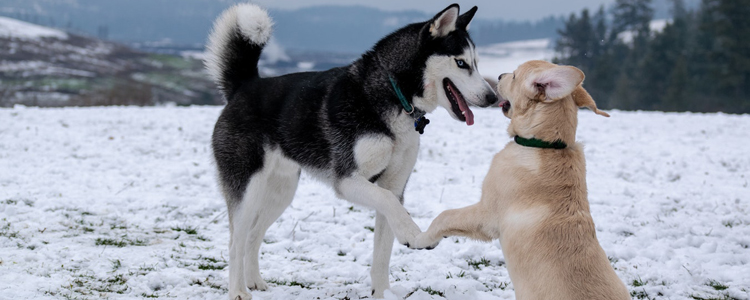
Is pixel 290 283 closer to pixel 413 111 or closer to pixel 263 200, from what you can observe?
pixel 263 200

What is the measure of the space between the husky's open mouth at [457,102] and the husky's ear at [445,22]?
365mm

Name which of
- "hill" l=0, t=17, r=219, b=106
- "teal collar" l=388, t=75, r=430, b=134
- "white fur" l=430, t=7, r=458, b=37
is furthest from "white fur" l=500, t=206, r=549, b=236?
"hill" l=0, t=17, r=219, b=106

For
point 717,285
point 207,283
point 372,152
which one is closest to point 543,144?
point 372,152

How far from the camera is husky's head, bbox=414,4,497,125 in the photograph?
14.4 ft

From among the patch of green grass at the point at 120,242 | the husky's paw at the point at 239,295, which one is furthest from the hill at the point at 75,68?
the husky's paw at the point at 239,295

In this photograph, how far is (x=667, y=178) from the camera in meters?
9.37

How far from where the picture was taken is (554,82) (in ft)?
12.0

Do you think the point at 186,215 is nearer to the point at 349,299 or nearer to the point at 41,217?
the point at 41,217

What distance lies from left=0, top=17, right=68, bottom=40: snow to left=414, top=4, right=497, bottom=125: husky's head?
361 feet

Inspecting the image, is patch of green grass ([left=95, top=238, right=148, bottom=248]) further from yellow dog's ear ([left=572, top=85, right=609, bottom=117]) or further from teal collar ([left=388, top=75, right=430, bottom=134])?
yellow dog's ear ([left=572, top=85, right=609, bottom=117])

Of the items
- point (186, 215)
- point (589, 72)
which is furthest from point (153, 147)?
point (589, 72)

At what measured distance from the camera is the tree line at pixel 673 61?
43750 mm

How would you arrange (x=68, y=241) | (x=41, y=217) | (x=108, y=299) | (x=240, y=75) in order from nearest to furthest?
(x=108, y=299) → (x=240, y=75) → (x=68, y=241) → (x=41, y=217)

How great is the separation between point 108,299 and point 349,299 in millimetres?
1832
